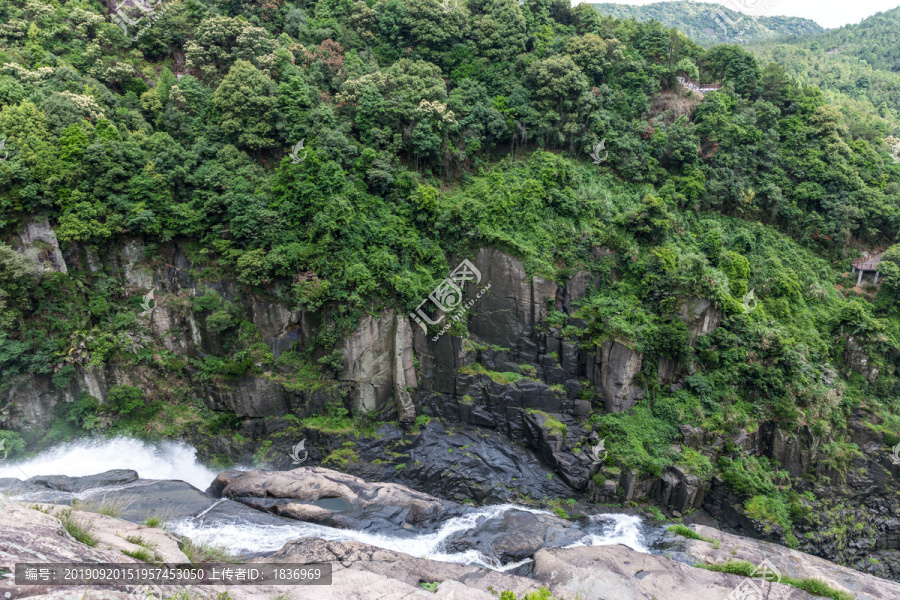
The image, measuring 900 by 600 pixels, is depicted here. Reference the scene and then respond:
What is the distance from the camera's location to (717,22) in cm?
6378

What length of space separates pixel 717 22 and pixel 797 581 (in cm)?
7552

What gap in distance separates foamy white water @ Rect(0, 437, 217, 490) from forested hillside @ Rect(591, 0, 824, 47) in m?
68.1

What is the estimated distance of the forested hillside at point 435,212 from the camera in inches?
730

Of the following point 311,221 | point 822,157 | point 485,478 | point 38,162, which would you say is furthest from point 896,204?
point 38,162

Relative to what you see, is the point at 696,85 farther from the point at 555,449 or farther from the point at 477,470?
the point at 477,470

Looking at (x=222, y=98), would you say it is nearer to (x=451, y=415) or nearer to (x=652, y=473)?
(x=451, y=415)

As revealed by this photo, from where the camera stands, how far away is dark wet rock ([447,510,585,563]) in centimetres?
1430

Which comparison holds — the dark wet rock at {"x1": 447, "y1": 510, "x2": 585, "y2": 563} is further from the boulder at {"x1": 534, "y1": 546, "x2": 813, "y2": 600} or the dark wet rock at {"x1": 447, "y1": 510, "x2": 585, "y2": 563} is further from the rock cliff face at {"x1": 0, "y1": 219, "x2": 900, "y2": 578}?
the rock cliff face at {"x1": 0, "y1": 219, "x2": 900, "y2": 578}

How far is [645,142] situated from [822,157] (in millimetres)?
9501

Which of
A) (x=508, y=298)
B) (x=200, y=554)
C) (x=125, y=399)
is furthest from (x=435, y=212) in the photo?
(x=200, y=554)

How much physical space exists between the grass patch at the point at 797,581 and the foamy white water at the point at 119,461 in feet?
60.8

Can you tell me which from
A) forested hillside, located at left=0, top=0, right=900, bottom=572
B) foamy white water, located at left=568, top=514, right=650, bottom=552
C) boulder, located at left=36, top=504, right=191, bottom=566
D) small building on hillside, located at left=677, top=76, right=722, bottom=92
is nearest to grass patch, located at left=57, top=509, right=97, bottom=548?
boulder, located at left=36, top=504, right=191, bottom=566

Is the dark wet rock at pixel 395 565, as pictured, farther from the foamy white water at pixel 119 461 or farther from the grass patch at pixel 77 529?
the foamy white water at pixel 119 461

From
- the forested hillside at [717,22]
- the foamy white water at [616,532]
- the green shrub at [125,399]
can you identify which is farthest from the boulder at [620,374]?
the forested hillside at [717,22]
